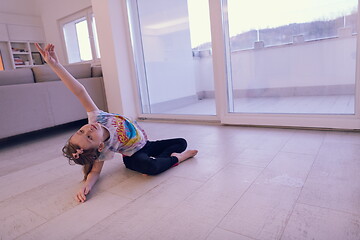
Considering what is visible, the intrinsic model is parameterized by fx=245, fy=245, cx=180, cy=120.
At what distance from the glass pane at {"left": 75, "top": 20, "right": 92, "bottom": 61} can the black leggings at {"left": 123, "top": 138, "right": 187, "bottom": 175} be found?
3623mm

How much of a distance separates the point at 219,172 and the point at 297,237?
0.56 meters

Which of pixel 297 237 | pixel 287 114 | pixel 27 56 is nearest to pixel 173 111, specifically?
pixel 287 114

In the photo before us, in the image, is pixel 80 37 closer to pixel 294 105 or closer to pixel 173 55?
pixel 173 55

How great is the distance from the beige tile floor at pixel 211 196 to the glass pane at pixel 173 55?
→ 1.12 meters

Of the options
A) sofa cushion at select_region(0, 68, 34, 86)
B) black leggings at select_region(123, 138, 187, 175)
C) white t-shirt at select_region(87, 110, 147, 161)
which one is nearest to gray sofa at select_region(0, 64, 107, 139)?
sofa cushion at select_region(0, 68, 34, 86)

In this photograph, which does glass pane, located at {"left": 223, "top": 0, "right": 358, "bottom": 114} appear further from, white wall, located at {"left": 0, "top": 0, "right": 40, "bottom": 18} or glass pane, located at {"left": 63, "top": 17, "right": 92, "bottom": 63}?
white wall, located at {"left": 0, "top": 0, "right": 40, "bottom": 18}

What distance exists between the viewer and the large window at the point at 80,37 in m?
4.34

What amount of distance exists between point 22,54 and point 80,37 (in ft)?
5.98

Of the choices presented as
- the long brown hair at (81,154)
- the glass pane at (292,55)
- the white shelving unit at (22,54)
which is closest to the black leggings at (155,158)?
the long brown hair at (81,154)

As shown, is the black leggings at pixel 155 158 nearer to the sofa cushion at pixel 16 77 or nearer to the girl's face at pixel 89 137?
the girl's face at pixel 89 137

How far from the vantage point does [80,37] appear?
15.5 feet

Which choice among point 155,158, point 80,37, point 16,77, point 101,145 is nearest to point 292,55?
point 155,158

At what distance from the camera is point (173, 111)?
297cm

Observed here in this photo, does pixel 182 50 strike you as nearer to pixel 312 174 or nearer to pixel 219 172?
pixel 219 172
